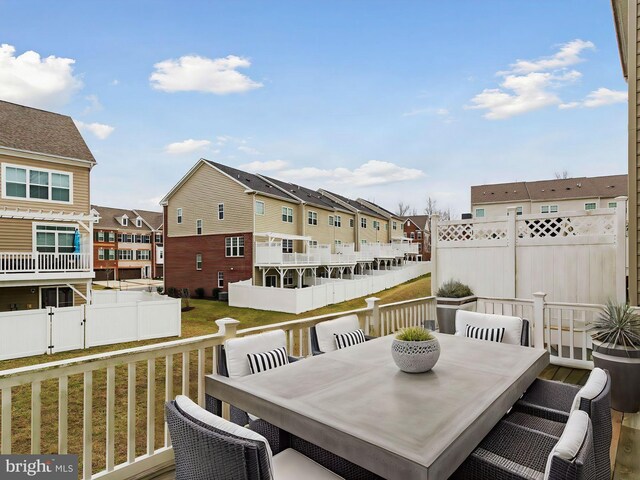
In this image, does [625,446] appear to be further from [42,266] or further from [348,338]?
[42,266]

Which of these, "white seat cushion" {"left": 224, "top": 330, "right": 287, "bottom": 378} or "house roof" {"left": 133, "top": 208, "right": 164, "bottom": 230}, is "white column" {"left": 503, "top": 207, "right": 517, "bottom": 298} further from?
"house roof" {"left": 133, "top": 208, "right": 164, "bottom": 230}

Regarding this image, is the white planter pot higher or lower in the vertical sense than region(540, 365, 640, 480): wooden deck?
higher

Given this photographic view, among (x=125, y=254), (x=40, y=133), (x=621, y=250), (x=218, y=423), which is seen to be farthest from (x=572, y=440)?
(x=125, y=254)

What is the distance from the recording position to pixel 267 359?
2.80m

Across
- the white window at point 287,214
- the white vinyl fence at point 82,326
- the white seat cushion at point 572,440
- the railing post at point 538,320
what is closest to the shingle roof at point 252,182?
the white window at point 287,214

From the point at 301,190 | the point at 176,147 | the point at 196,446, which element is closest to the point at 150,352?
the point at 196,446

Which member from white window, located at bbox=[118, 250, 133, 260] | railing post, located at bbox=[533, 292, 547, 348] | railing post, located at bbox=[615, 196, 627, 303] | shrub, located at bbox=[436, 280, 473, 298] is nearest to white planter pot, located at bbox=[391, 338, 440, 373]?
railing post, located at bbox=[533, 292, 547, 348]

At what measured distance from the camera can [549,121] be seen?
13008 millimetres

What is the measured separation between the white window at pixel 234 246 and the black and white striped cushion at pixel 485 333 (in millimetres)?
15365

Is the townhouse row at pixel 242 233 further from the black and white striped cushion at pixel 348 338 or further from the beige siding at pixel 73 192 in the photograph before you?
the black and white striped cushion at pixel 348 338

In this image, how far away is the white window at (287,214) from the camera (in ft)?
66.7

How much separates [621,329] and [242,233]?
16.4m

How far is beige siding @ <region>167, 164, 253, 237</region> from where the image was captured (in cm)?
1833

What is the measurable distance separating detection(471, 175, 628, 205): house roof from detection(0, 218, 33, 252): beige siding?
1054 inches
